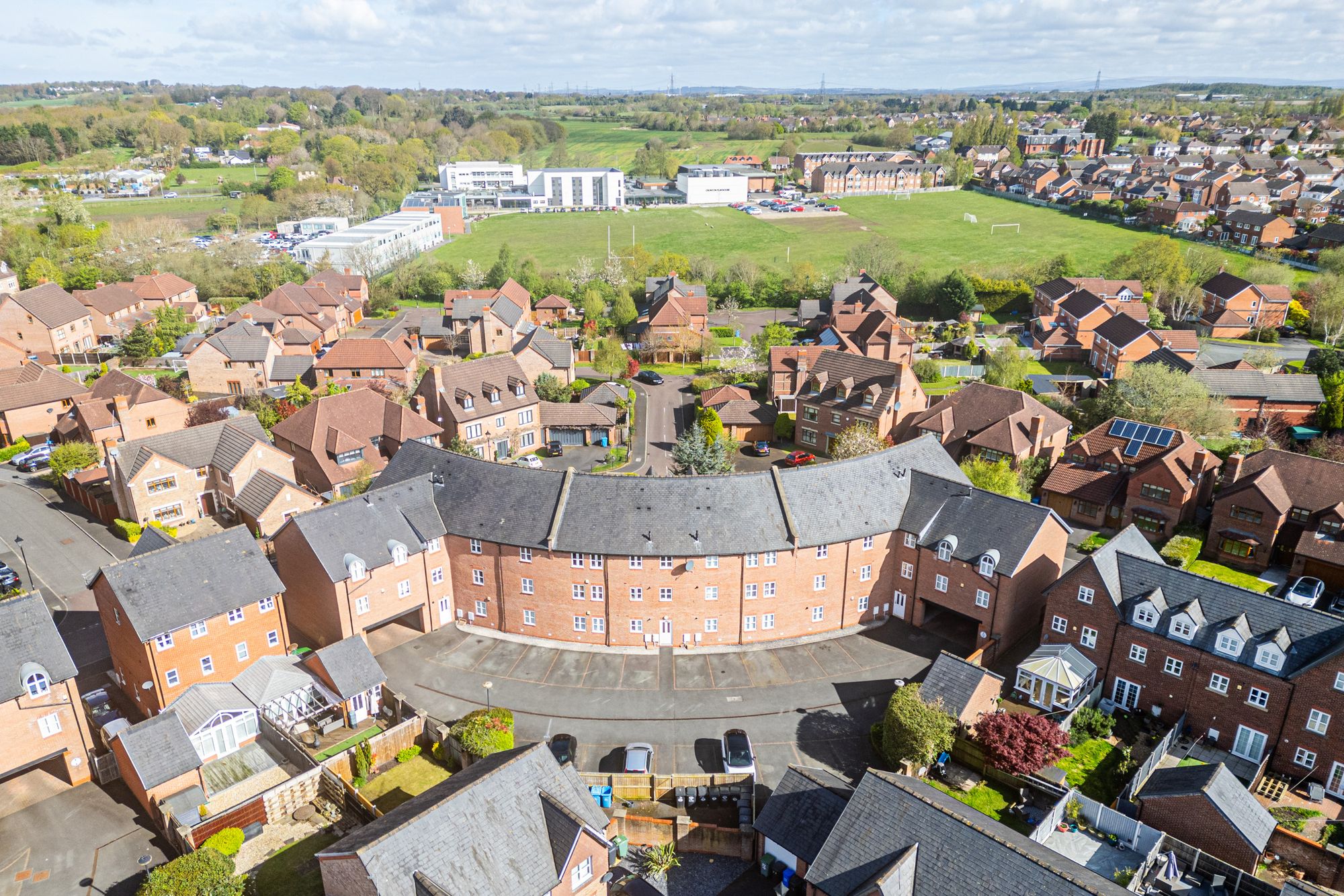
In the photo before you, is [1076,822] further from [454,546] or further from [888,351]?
[888,351]

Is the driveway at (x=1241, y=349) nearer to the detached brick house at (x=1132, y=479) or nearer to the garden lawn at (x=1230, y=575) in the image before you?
the detached brick house at (x=1132, y=479)

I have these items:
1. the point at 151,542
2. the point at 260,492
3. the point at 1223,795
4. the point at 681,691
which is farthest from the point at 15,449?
the point at 1223,795

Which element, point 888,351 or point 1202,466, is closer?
point 1202,466

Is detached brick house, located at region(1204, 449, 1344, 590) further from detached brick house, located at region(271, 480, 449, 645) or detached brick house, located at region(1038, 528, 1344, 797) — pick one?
detached brick house, located at region(271, 480, 449, 645)

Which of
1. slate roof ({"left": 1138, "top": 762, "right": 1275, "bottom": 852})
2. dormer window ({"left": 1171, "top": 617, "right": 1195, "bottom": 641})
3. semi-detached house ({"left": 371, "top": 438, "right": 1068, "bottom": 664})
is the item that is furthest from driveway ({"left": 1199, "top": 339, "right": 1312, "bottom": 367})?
slate roof ({"left": 1138, "top": 762, "right": 1275, "bottom": 852})

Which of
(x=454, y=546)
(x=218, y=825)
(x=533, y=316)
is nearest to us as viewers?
(x=218, y=825)

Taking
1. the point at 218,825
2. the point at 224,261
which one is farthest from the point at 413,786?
the point at 224,261
